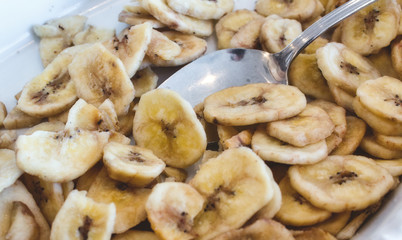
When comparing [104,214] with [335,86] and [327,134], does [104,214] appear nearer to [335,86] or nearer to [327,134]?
[327,134]

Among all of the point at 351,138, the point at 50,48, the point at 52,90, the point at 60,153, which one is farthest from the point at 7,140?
the point at 351,138

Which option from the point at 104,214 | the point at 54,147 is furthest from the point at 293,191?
the point at 54,147

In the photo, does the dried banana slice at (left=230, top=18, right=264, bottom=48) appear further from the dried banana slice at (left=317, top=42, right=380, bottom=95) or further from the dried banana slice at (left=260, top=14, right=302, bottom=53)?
the dried banana slice at (left=317, top=42, right=380, bottom=95)

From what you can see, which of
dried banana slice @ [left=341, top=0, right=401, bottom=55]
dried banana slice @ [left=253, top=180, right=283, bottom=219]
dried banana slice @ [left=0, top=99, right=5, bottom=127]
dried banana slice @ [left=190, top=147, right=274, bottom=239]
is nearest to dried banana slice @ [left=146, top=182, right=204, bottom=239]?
dried banana slice @ [left=190, top=147, right=274, bottom=239]

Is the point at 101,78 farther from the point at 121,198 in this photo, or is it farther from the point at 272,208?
the point at 272,208

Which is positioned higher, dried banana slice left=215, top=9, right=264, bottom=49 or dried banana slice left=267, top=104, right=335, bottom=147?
dried banana slice left=215, top=9, right=264, bottom=49

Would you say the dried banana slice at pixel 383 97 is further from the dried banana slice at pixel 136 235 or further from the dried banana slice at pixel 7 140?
the dried banana slice at pixel 7 140
